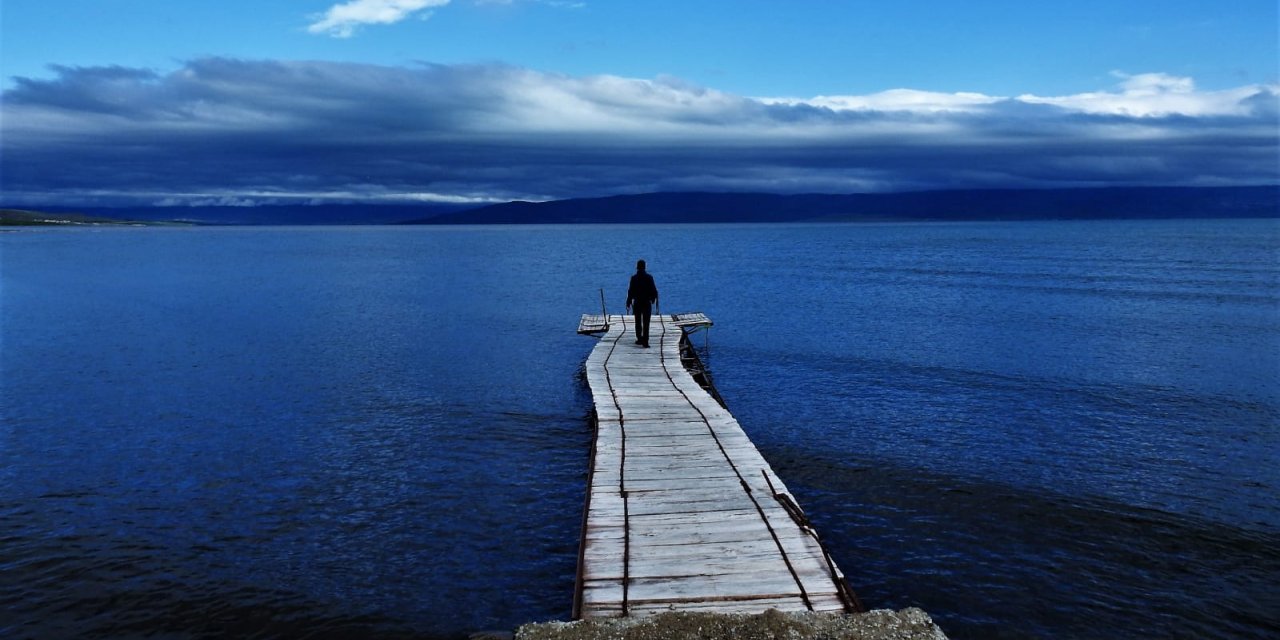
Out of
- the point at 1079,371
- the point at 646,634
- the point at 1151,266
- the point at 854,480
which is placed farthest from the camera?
the point at 1151,266

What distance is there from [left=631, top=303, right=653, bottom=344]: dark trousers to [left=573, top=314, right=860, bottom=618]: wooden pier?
8447 mm

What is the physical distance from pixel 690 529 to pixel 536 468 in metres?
6.90

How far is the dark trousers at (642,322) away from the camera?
86.2 ft

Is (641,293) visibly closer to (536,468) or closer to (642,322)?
(642,322)

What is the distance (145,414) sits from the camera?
20703 mm

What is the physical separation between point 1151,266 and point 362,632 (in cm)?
8503

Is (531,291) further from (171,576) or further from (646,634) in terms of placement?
(646,634)

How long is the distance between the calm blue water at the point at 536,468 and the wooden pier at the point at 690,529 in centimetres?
149

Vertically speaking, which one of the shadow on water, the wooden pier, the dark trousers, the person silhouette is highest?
the person silhouette

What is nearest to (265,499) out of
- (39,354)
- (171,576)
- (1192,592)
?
(171,576)

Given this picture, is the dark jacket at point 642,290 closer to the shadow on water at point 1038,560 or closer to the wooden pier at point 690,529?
the wooden pier at point 690,529

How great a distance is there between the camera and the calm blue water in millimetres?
11227

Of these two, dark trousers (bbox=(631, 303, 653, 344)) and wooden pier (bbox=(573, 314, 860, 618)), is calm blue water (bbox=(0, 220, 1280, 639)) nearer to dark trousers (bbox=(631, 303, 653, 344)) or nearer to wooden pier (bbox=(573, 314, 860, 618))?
wooden pier (bbox=(573, 314, 860, 618))

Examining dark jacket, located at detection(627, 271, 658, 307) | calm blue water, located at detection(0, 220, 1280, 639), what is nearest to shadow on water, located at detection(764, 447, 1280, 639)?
calm blue water, located at detection(0, 220, 1280, 639)
